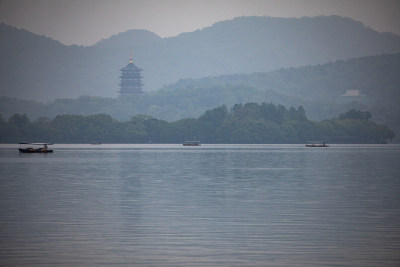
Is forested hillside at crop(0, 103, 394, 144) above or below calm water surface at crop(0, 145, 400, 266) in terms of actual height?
above

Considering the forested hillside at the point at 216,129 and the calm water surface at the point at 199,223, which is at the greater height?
the forested hillside at the point at 216,129

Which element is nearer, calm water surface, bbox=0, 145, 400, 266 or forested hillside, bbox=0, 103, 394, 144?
calm water surface, bbox=0, 145, 400, 266

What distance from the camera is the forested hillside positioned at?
168m

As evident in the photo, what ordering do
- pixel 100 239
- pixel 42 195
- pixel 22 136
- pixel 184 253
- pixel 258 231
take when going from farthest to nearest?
pixel 22 136 < pixel 42 195 < pixel 258 231 < pixel 100 239 < pixel 184 253

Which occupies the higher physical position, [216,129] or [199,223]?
[216,129]

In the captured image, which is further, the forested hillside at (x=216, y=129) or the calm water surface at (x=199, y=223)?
the forested hillside at (x=216, y=129)

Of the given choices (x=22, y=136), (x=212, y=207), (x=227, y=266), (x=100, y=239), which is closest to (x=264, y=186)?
(x=212, y=207)

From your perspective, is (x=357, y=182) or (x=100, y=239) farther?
(x=357, y=182)

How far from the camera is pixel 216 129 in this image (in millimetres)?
172750

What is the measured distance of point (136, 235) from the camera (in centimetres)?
2158

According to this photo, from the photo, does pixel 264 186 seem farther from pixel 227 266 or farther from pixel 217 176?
pixel 227 266

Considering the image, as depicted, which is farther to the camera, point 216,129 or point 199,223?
point 216,129

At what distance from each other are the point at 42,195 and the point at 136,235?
551 inches

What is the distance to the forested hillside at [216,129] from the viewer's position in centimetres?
16788
